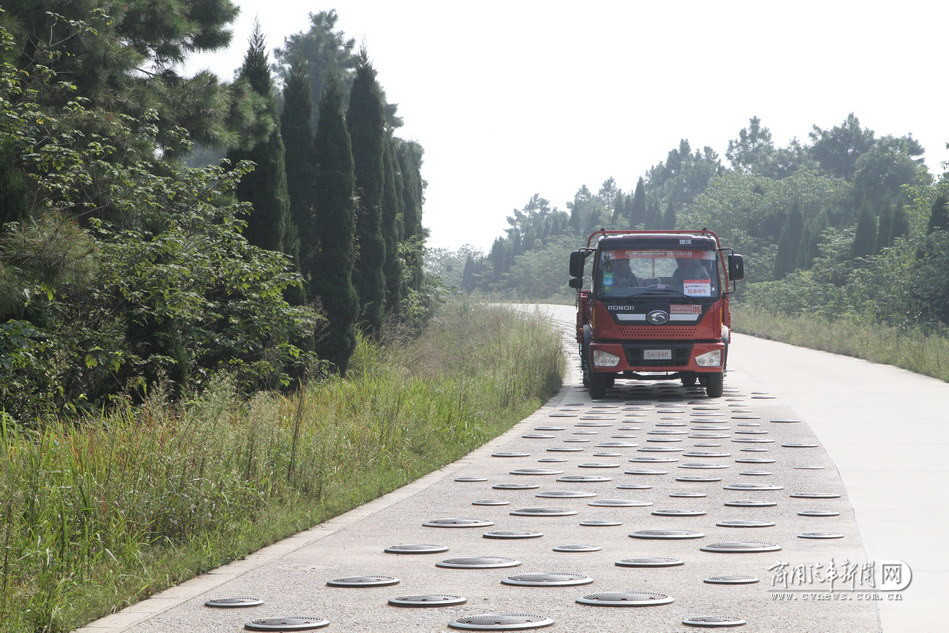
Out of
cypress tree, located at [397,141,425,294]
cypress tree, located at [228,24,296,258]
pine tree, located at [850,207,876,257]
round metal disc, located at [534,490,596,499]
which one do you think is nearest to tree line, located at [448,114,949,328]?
pine tree, located at [850,207,876,257]

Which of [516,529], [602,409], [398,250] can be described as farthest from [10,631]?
[398,250]

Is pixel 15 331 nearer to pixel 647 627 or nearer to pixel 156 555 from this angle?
pixel 156 555

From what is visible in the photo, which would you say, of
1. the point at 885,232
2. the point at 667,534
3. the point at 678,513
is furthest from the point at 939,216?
the point at 667,534

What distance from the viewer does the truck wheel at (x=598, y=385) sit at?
21.0 meters

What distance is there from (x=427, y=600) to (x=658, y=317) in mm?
14687

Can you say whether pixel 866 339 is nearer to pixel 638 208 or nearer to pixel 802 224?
pixel 802 224

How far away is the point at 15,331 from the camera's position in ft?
34.9

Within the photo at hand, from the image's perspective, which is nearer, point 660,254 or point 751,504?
point 751,504

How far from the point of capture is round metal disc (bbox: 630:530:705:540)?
8.26 m

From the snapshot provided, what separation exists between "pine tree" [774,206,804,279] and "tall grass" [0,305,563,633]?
6482 cm

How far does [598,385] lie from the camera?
21.1m

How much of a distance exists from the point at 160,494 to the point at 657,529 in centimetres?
339

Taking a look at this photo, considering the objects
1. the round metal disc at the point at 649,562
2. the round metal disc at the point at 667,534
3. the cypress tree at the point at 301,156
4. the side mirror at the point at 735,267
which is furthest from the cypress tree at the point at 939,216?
the round metal disc at the point at 649,562

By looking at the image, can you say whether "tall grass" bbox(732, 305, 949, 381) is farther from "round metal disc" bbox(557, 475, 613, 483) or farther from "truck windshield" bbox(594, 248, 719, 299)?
"round metal disc" bbox(557, 475, 613, 483)
